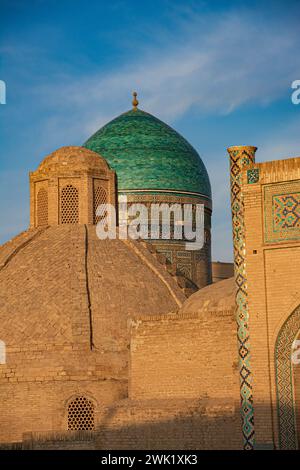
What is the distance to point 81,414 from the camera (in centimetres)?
2092

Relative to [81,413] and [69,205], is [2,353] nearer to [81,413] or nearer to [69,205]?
[81,413]

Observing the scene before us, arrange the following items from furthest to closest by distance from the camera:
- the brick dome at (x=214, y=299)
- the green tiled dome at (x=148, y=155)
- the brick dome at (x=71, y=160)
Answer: the green tiled dome at (x=148, y=155) → the brick dome at (x=71, y=160) → the brick dome at (x=214, y=299)

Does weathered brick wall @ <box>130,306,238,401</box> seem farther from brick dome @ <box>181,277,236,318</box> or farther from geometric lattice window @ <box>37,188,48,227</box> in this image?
geometric lattice window @ <box>37,188,48,227</box>

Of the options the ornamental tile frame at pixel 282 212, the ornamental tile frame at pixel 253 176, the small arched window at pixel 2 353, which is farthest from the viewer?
the small arched window at pixel 2 353

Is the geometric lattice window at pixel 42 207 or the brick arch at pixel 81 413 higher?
the geometric lattice window at pixel 42 207

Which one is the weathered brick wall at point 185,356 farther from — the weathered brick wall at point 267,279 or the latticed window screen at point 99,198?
the latticed window screen at point 99,198

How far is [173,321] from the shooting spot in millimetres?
18656

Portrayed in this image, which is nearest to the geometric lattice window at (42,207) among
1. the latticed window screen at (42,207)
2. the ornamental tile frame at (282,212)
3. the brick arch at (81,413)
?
the latticed window screen at (42,207)

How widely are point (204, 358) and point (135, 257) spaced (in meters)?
6.10

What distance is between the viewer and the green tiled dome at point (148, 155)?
27.8m

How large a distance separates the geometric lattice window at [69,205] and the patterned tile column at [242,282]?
948 cm

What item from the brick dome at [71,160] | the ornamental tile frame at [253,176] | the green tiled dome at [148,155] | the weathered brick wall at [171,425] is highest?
the green tiled dome at [148,155]

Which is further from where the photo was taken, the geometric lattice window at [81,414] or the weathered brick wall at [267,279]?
the geometric lattice window at [81,414]
